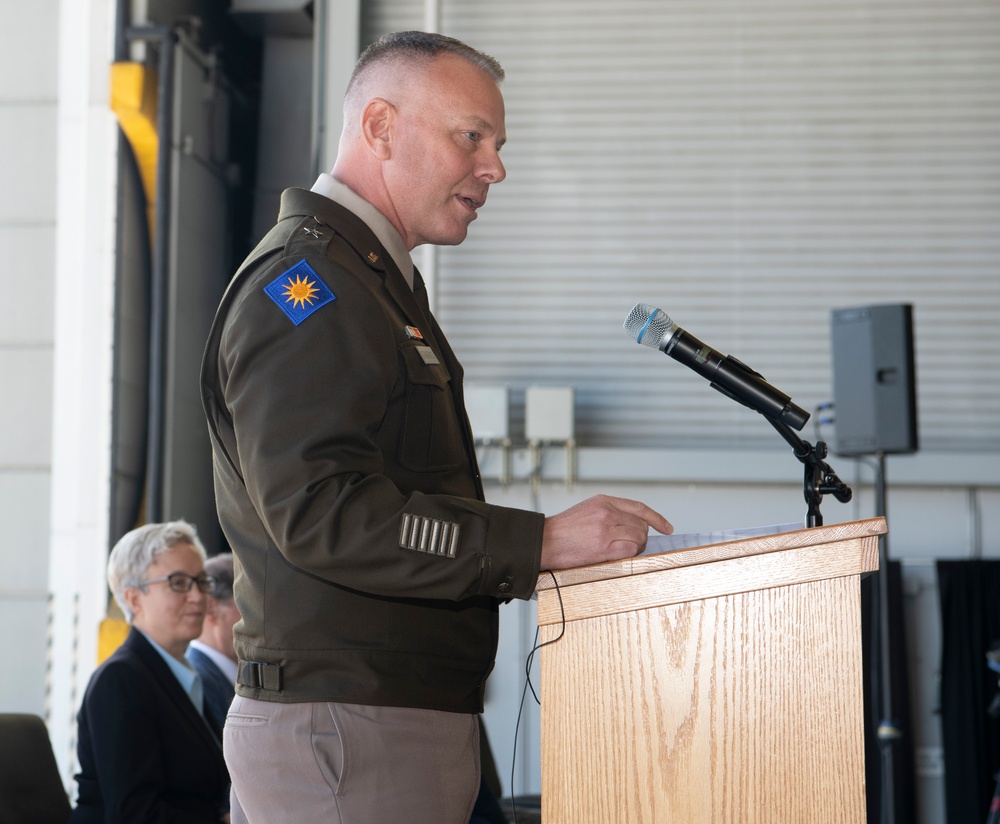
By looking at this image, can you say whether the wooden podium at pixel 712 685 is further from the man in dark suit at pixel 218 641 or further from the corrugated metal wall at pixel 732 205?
the corrugated metal wall at pixel 732 205

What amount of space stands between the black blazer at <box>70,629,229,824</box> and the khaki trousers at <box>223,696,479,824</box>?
61.1 inches

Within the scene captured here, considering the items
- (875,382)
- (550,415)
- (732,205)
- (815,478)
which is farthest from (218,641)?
(732,205)

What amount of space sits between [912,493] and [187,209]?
3.47 meters

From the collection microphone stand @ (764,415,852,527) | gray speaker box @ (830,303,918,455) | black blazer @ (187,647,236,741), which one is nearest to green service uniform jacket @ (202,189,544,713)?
microphone stand @ (764,415,852,527)

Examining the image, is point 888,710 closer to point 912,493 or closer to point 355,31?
point 912,493

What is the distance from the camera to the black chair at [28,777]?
112 inches

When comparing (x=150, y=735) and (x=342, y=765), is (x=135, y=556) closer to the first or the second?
(x=150, y=735)

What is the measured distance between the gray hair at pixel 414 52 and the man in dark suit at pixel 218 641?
220 cm

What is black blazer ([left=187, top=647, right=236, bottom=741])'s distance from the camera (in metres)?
3.36

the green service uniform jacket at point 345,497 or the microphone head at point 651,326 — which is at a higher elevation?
the microphone head at point 651,326

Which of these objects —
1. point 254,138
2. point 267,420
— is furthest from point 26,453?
point 267,420

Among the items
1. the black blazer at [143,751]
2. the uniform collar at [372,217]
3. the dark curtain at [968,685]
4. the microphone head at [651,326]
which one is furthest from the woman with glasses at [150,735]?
the dark curtain at [968,685]

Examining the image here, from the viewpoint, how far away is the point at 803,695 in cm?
121

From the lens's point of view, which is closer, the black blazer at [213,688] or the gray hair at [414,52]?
the gray hair at [414,52]
